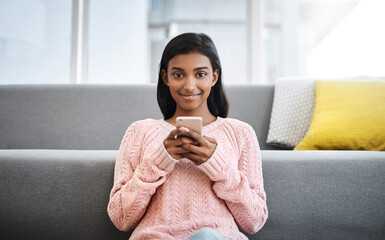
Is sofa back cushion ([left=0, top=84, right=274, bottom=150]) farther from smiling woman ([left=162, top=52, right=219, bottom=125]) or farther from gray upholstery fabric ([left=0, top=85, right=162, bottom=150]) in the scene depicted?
smiling woman ([left=162, top=52, right=219, bottom=125])

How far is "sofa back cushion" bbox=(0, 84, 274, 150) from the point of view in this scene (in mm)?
1931

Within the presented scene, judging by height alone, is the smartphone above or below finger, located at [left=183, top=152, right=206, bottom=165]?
above

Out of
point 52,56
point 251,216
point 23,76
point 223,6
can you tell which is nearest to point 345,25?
point 223,6

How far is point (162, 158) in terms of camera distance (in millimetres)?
930

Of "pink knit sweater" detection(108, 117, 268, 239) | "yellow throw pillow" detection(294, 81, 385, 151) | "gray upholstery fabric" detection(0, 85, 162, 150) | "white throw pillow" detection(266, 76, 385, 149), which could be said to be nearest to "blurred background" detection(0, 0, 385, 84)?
"gray upholstery fabric" detection(0, 85, 162, 150)

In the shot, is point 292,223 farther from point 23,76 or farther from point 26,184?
point 23,76

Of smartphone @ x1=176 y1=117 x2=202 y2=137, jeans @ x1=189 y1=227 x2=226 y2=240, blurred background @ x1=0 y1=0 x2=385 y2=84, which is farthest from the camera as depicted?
blurred background @ x1=0 y1=0 x2=385 y2=84

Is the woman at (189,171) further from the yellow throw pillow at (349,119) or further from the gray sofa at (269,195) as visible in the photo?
the yellow throw pillow at (349,119)

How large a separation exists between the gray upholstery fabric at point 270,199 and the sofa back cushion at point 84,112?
2.23 feet

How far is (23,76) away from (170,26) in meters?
1.36

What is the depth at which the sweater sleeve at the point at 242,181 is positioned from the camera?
0.94m

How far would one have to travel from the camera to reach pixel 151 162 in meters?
0.94

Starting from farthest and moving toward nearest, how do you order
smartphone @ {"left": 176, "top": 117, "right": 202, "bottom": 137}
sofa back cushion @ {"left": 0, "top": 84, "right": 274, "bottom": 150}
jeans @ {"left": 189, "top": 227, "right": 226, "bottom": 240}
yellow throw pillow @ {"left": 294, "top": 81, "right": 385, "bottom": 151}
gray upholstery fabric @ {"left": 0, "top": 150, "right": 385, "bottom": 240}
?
sofa back cushion @ {"left": 0, "top": 84, "right": 274, "bottom": 150} < yellow throw pillow @ {"left": 294, "top": 81, "right": 385, "bottom": 151} < gray upholstery fabric @ {"left": 0, "top": 150, "right": 385, "bottom": 240} < smartphone @ {"left": 176, "top": 117, "right": 202, "bottom": 137} < jeans @ {"left": 189, "top": 227, "right": 226, "bottom": 240}

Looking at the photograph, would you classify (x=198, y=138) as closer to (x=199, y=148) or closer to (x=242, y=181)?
(x=199, y=148)
